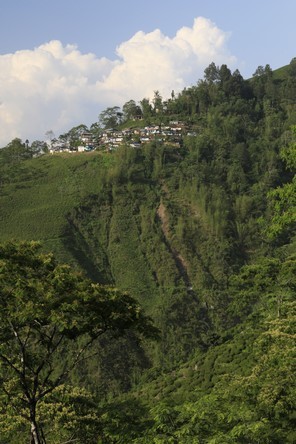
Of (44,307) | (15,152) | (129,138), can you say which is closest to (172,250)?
(129,138)

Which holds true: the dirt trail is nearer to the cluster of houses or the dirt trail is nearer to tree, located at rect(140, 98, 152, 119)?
the cluster of houses

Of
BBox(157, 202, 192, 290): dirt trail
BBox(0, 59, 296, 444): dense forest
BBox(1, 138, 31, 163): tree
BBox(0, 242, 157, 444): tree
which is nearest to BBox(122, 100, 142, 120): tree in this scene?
BBox(0, 59, 296, 444): dense forest

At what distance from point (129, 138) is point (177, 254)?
32908 mm

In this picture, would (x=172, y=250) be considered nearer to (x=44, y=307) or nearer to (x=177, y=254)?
(x=177, y=254)

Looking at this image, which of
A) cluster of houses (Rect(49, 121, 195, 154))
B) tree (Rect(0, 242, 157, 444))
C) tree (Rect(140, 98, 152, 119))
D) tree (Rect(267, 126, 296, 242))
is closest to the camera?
tree (Rect(267, 126, 296, 242))

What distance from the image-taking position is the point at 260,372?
13039mm

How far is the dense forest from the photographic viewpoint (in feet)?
32.2

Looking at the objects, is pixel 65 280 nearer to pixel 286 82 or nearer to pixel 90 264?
pixel 90 264

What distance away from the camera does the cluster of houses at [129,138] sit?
92.8 metres

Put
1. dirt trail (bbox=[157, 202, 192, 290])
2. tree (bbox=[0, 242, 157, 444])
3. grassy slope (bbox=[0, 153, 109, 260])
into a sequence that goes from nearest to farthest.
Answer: tree (bbox=[0, 242, 157, 444]), dirt trail (bbox=[157, 202, 192, 290]), grassy slope (bbox=[0, 153, 109, 260])

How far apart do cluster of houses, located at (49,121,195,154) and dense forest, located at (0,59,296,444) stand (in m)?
2.76

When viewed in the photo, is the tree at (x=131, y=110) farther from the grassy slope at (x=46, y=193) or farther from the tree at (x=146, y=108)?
the grassy slope at (x=46, y=193)

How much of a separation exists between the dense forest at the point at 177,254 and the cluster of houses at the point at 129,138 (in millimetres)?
2759

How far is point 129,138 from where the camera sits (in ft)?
314
